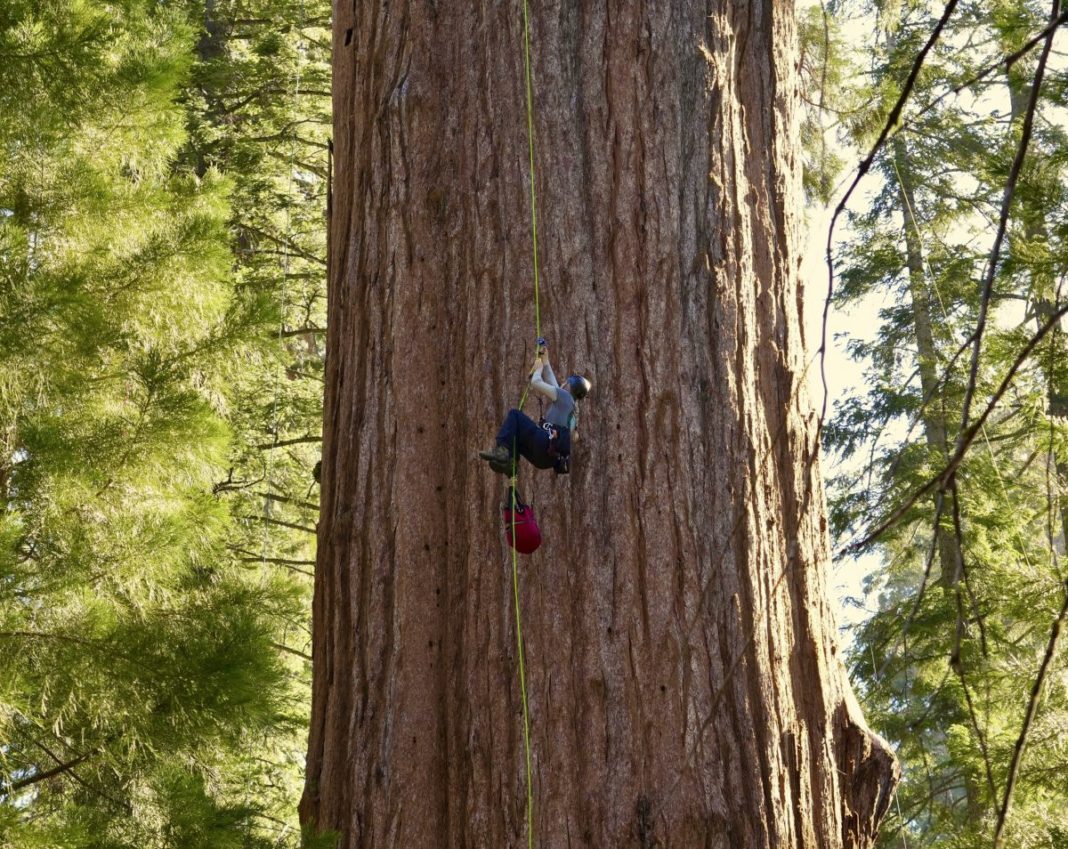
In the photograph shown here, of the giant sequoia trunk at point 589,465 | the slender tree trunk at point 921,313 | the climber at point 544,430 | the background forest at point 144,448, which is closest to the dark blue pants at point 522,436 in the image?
the climber at point 544,430

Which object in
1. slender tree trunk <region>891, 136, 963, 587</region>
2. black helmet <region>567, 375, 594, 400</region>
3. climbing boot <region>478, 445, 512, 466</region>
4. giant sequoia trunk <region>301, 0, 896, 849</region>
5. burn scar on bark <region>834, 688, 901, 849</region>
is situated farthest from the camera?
slender tree trunk <region>891, 136, 963, 587</region>

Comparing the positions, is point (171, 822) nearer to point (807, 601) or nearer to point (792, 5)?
point (807, 601)

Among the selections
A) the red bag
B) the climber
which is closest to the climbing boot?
the climber

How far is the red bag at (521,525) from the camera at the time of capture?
301cm

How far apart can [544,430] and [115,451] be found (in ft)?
8.40

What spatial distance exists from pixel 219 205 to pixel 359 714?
3.43 metres

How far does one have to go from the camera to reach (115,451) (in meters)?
4.76

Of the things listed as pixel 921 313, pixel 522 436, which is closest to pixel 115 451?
pixel 522 436

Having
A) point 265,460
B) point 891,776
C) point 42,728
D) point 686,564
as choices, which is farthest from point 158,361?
point 265,460

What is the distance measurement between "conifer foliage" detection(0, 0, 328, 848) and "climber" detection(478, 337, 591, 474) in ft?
6.61

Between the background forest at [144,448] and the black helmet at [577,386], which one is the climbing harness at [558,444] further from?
the background forest at [144,448]

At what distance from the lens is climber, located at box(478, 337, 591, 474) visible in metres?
2.92

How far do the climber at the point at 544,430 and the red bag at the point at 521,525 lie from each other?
105mm

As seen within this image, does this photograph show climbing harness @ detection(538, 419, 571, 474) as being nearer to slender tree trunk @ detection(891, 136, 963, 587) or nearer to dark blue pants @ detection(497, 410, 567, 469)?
dark blue pants @ detection(497, 410, 567, 469)
